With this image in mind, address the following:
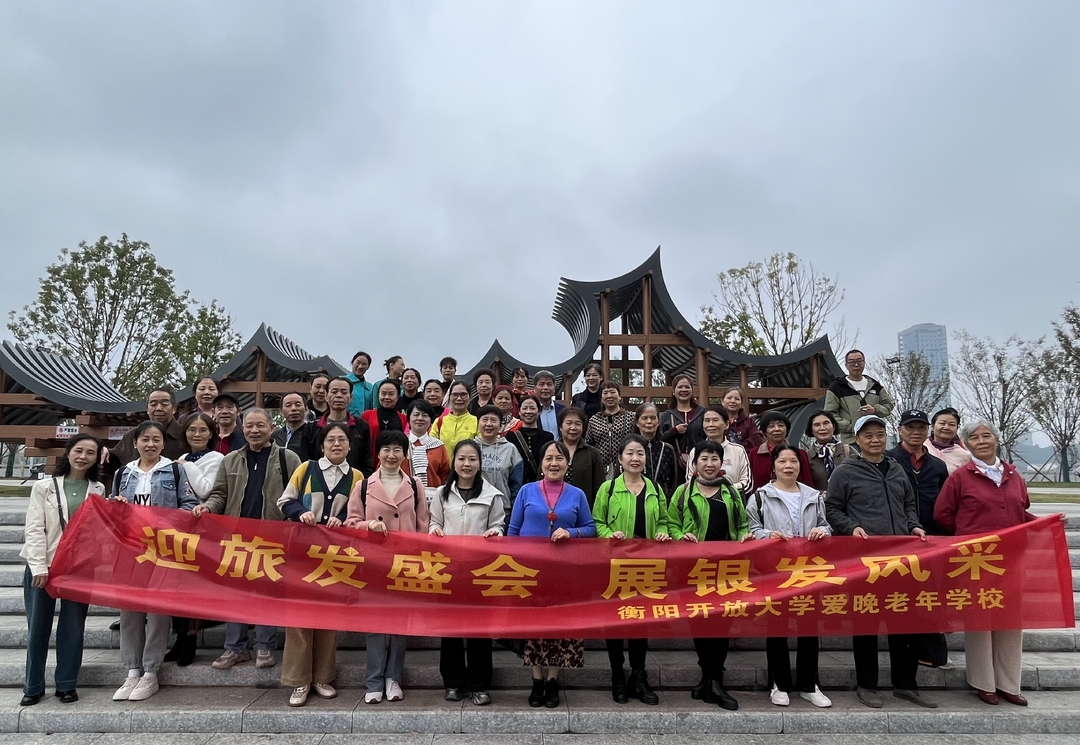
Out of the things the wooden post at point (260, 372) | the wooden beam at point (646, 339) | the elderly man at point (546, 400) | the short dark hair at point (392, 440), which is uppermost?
the wooden beam at point (646, 339)

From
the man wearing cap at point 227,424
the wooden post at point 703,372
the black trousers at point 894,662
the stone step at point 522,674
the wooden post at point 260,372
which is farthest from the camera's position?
the wooden post at point 260,372

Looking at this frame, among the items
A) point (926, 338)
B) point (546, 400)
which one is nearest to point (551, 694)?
point (546, 400)

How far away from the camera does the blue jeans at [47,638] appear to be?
13.6 feet

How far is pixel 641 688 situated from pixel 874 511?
214 centimetres

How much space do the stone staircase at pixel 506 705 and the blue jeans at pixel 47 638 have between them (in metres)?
0.17

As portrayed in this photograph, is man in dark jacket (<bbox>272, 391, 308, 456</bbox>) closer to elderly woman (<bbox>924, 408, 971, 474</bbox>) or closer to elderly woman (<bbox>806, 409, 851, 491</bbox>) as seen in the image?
elderly woman (<bbox>806, 409, 851, 491</bbox>)

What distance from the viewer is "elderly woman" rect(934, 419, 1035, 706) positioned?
14.6 feet

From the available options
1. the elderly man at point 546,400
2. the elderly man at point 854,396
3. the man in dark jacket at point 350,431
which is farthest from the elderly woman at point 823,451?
the man in dark jacket at point 350,431

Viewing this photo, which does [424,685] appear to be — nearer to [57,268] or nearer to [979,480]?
[979,480]

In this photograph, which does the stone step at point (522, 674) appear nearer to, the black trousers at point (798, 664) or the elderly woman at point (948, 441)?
the black trousers at point (798, 664)

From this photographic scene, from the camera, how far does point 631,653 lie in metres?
4.42

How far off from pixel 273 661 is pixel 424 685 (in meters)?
1.18

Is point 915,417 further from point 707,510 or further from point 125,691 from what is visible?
point 125,691

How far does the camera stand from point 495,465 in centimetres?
511
